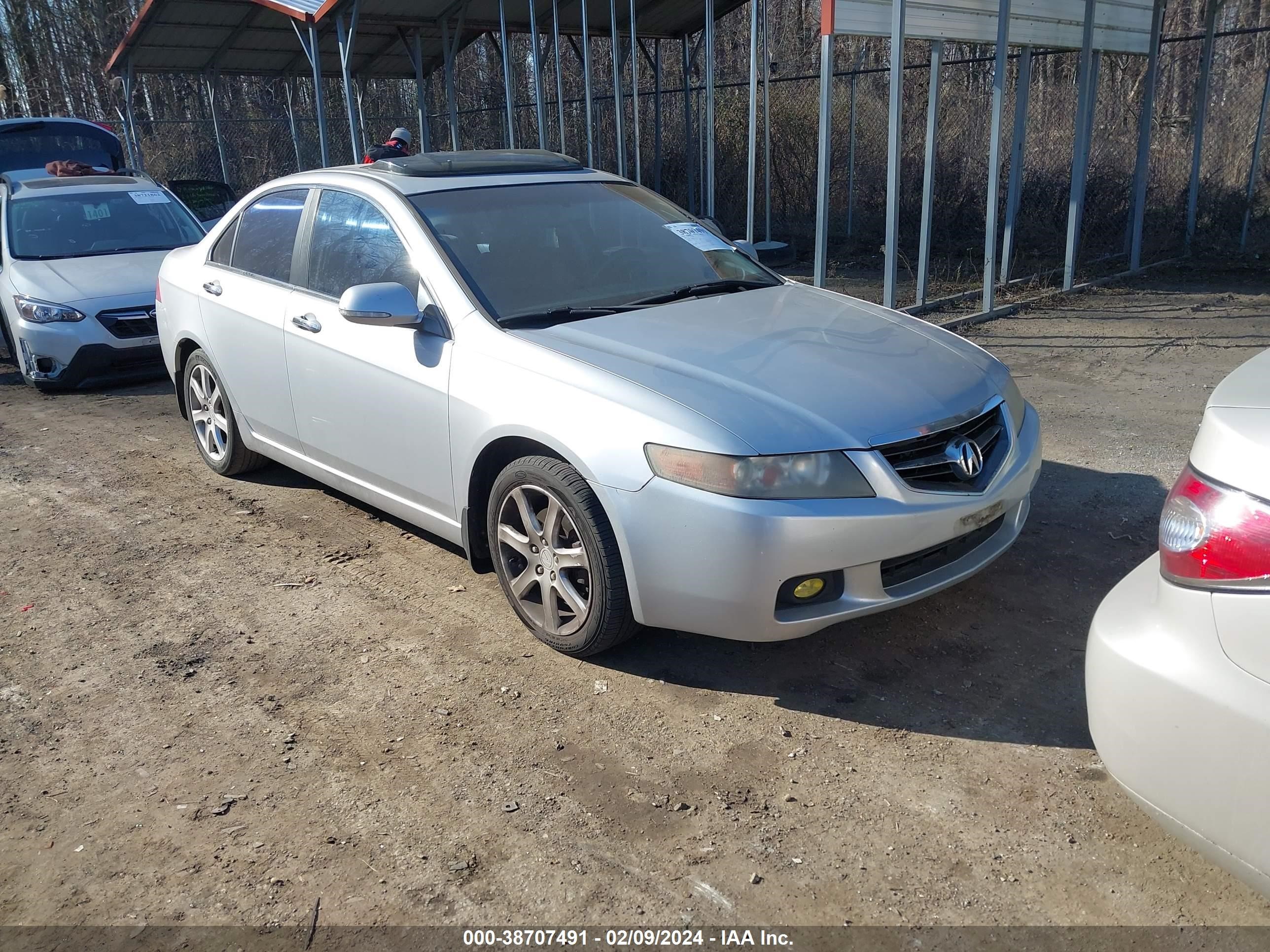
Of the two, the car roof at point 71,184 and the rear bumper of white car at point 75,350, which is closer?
the rear bumper of white car at point 75,350

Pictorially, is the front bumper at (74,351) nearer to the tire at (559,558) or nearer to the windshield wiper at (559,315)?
the windshield wiper at (559,315)

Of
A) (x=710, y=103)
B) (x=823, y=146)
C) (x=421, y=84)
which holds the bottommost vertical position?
(x=823, y=146)

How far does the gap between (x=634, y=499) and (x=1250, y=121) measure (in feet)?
44.4

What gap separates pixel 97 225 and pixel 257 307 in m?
5.28

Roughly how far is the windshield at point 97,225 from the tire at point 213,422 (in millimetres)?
3838

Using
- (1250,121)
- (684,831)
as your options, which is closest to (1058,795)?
(684,831)

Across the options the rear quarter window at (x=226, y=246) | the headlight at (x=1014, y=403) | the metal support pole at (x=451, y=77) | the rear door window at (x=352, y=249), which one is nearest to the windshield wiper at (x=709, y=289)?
the rear door window at (x=352, y=249)

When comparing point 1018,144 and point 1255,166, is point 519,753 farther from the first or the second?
point 1255,166

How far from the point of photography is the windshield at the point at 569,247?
4242mm

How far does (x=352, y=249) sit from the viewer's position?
4.66m

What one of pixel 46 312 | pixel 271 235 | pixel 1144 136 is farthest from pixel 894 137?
pixel 46 312

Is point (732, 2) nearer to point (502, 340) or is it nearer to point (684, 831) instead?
point (502, 340)

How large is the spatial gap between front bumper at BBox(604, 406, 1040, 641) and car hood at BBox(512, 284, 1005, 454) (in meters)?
0.21

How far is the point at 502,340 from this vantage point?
3.87 meters
